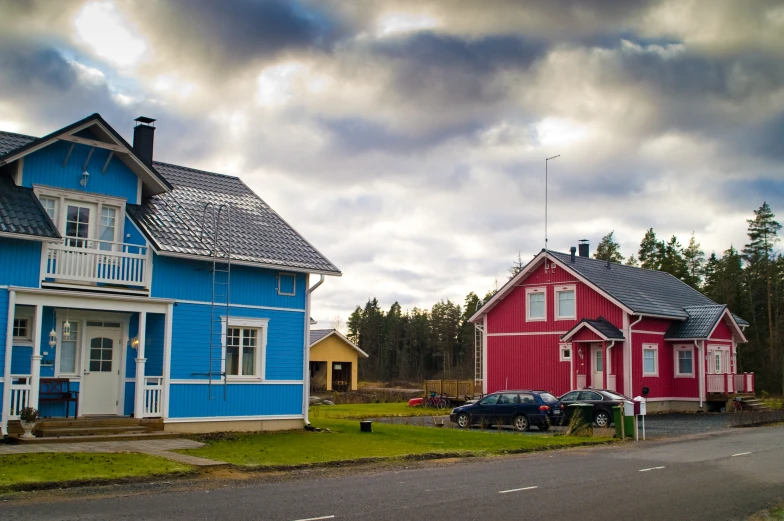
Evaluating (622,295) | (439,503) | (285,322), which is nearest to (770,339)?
(622,295)

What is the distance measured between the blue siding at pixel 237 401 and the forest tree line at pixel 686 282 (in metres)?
25.7

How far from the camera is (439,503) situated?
11.5m

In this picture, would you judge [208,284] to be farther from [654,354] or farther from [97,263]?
[654,354]

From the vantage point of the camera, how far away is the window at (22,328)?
19391 millimetres

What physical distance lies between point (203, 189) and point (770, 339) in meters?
50.6

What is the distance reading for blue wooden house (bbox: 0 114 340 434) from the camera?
1903 cm

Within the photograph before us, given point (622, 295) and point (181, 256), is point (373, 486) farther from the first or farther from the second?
point (622, 295)

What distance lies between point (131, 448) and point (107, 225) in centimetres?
666

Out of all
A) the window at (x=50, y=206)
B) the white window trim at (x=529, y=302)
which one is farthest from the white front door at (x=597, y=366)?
the window at (x=50, y=206)

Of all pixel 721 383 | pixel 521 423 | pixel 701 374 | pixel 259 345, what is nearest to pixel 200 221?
pixel 259 345

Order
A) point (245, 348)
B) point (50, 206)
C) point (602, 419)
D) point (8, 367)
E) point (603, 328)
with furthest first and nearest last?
point (603, 328) < point (602, 419) < point (245, 348) < point (50, 206) < point (8, 367)

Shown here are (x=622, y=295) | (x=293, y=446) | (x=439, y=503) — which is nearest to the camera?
(x=439, y=503)

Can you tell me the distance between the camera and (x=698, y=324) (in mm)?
38469

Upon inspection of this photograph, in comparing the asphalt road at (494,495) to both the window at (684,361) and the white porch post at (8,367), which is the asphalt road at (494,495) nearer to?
the white porch post at (8,367)
